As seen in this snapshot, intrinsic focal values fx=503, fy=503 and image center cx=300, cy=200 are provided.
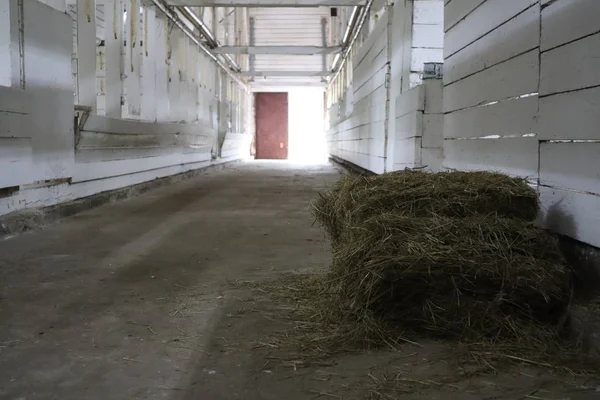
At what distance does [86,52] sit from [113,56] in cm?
79

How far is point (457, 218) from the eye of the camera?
6.51 ft

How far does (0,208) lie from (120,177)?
2.60 meters

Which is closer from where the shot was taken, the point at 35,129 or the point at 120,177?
the point at 35,129

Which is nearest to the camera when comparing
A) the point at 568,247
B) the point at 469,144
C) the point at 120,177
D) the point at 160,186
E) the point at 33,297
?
the point at 568,247

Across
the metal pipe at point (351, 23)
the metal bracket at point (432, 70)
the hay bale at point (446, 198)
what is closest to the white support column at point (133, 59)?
the metal pipe at point (351, 23)

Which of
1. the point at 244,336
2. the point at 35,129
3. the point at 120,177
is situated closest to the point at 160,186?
the point at 120,177

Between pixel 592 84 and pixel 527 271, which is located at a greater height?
pixel 592 84

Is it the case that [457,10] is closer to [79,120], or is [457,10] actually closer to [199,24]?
[79,120]

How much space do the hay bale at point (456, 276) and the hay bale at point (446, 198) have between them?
0.34 feet

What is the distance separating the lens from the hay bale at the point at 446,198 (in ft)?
6.66

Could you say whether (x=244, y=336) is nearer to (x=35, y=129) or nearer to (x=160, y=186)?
(x=35, y=129)

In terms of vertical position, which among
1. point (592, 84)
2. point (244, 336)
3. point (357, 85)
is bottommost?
point (244, 336)

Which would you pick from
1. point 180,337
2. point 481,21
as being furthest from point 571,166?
point 180,337

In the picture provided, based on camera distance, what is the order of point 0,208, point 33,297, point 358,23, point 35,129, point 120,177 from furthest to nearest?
point 358,23, point 120,177, point 35,129, point 0,208, point 33,297
